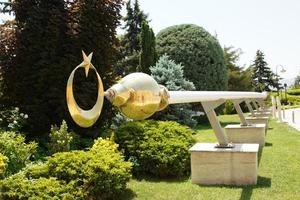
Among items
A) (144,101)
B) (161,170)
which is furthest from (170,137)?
(144,101)

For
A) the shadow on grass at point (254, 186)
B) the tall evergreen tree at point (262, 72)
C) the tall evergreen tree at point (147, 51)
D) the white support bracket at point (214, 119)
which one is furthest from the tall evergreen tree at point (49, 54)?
the tall evergreen tree at point (262, 72)

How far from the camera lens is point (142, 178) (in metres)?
8.13

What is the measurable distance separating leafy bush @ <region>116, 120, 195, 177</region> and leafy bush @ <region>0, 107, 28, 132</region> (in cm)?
225

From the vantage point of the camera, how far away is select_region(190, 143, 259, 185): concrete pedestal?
682cm

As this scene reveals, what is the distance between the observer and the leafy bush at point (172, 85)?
52.1 ft

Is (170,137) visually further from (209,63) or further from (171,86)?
(209,63)

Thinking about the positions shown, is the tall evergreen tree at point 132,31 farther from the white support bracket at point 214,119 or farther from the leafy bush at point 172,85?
the white support bracket at point 214,119

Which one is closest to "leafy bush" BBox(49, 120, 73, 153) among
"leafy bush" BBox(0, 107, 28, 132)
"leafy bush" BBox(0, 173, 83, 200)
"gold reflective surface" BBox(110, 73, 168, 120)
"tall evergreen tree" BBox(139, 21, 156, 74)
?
"leafy bush" BBox(0, 107, 28, 132)

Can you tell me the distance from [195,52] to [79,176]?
16.2 meters

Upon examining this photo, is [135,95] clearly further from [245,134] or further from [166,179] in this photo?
[245,134]

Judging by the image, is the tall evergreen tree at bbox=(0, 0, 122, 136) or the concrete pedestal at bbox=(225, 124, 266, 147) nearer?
the tall evergreen tree at bbox=(0, 0, 122, 136)

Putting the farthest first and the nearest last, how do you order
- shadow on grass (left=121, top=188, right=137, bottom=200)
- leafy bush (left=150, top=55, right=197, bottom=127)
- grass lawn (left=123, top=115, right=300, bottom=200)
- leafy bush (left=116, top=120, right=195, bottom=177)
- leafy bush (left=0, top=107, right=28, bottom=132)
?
leafy bush (left=150, top=55, right=197, bottom=127), leafy bush (left=0, top=107, right=28, bottom=132), leafy bush (left=116, top=120, right=195, bottom=177), shadow on grass (left=121, top=188, right=137, bottom=200), grass lawn (left=123, top=115, right=300, bottom=200)

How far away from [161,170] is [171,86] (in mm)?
8293

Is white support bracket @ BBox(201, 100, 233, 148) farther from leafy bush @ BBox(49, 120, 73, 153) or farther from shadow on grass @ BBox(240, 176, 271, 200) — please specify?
leafy bush @ BBox(49, 120, 73, 153)
